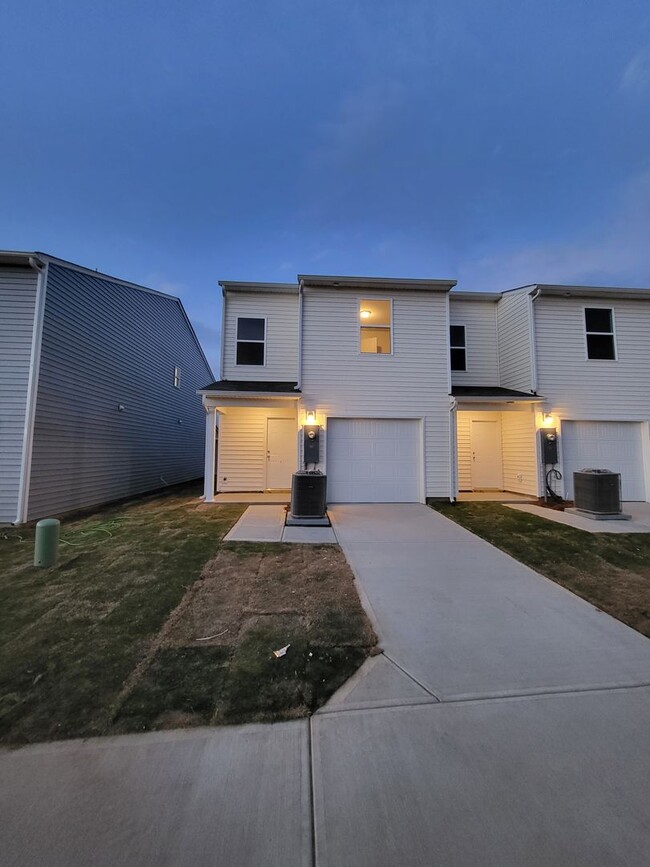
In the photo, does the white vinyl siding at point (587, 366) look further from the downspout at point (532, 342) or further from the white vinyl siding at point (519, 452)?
the white vinyl siding at point (519, 452)

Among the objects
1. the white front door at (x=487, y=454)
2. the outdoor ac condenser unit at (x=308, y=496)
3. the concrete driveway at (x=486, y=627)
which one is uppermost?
the white front door at (x=487, y=454)

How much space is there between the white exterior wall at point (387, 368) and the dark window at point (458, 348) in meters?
1.35

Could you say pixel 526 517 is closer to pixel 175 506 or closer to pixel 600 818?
pixel 600 818

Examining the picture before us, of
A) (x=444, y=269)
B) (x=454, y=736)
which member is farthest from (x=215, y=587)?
(x=444, y=269)

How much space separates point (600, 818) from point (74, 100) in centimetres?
2428

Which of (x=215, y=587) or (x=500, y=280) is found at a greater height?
(x=500, y=280)

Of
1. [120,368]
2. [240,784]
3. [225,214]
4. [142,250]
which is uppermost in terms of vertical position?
[142,250]

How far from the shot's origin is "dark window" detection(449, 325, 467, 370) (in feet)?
32.3

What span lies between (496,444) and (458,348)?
3.07 m

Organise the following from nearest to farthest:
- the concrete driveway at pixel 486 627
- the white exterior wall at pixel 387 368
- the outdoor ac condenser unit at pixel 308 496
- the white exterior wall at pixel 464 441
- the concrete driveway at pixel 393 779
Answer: the concrete driveway at pixel 393 779, the concrete driveway at pixel 486 627, the outdoor ac condenser unit at pixel 308 496, the white exterior wall at pixel 387 368, the white exterior wall at pixel 464 441

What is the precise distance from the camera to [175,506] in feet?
26.8

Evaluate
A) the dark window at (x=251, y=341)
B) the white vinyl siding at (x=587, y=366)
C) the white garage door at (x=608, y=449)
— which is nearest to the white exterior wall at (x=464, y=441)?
the white vinyl siding at (x=587, y=366)

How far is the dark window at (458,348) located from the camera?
9.84 m

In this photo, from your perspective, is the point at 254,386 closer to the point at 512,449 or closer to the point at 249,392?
the point at 249,392
